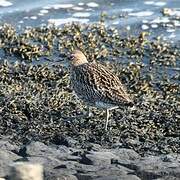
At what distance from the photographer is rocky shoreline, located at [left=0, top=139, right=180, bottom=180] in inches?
297

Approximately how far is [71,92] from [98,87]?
1.04 metres

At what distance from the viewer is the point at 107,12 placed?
14.5 meters

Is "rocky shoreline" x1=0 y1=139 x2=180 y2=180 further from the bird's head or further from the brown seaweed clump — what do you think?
the bird's head

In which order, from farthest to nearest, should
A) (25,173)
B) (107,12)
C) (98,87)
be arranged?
(107,12)
(98,87)
(25,173)

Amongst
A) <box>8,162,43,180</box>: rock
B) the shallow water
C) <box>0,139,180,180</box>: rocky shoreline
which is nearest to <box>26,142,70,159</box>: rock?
<box>0,139,180,180</box>: rocky shoreline

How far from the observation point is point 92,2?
1502 centimetres

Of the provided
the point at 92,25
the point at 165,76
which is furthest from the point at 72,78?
the point at 92,25

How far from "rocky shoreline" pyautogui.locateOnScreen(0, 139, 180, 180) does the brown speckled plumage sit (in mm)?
875

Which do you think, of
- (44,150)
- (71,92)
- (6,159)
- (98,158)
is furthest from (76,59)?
(6,159)

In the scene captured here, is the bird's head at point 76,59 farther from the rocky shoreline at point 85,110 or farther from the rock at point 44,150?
the rock at point 44,150

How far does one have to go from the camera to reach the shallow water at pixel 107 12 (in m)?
13.7

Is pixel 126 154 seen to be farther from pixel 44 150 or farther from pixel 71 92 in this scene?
pixel 71 92

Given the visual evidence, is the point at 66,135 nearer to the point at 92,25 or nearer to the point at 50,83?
the point at 50,83

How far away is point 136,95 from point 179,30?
3581mm
